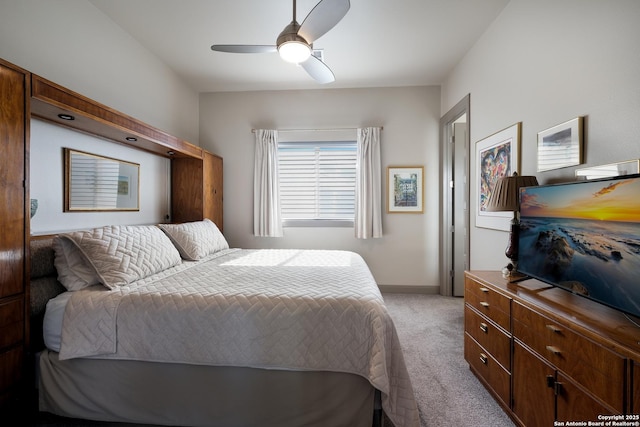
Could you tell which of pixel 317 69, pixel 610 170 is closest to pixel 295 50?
pixel 317 69

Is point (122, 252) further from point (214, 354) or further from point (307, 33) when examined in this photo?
point (307, 33)

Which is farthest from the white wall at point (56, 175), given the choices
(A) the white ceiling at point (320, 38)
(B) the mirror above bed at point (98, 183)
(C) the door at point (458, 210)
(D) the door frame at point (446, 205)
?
(C) the door at point (458, 210)

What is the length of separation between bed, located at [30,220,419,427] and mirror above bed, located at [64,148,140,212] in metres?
0.68

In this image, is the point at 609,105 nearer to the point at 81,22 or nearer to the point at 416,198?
the point at 416,198

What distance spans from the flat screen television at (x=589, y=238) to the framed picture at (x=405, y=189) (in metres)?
2.26

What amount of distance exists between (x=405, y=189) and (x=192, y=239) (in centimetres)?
282

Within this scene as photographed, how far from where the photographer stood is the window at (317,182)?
4082mm

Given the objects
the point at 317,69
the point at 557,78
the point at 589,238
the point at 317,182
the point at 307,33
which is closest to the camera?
the point at 589,238

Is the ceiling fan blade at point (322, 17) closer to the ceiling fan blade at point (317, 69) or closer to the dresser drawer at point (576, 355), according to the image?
the ceiling fan blade at point (317, 69)

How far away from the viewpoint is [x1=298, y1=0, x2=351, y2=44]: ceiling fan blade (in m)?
1.71

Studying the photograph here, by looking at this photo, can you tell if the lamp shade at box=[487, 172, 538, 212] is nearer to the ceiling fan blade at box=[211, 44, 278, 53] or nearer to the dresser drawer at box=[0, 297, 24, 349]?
the ceiling fan blade at box=[211, 44, 278, 53]

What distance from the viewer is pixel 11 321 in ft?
4.66

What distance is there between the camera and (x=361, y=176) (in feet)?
12.9

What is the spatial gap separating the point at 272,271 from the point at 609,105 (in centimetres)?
227
